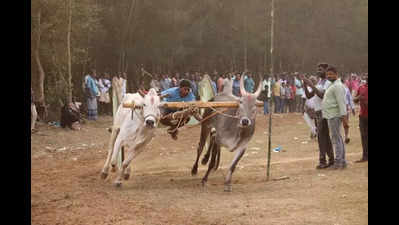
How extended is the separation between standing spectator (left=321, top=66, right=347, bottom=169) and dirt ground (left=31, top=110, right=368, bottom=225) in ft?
2.54

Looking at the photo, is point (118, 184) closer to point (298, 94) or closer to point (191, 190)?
point (191, 190)

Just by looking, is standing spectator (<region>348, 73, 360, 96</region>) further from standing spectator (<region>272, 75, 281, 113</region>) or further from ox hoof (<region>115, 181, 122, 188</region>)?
ox hoof (<region>115, 181, 122, 188</region>)

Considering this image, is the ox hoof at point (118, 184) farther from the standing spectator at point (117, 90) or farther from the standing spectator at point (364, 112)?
the standing spectator at point (364, 112)

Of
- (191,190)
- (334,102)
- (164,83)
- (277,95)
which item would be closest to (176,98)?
(191,190)

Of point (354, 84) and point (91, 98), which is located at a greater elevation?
point (354, 84)

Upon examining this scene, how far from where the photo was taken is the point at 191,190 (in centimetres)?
1029

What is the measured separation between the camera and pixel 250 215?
814cm

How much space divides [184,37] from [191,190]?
22.2m

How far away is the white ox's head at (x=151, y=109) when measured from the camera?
10023 millimetres

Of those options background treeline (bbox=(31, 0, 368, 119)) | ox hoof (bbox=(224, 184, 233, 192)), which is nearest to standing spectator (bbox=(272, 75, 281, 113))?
background treeline (bbox=(31, 0, 368, 119))
